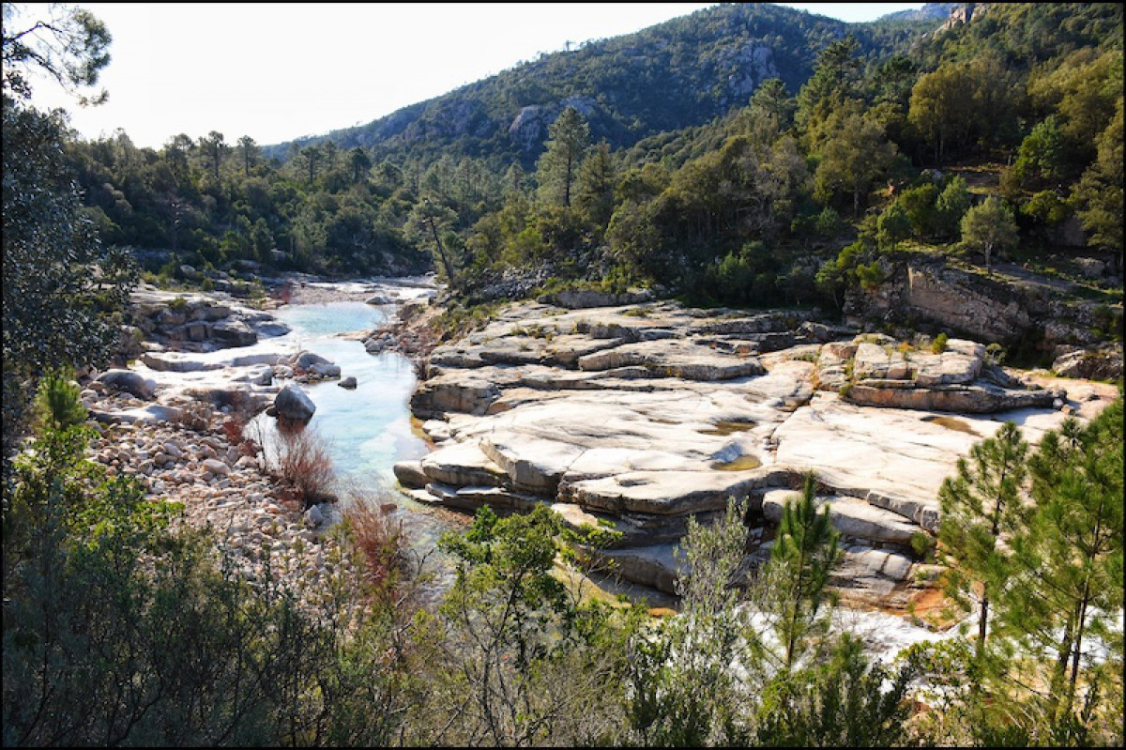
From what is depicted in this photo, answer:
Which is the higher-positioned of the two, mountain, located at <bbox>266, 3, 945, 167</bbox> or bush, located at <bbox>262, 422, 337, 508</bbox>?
mountain, located at <bbox>266, 3, 945, 167</bbox>

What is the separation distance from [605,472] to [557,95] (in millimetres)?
164883

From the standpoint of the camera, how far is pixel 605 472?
54.8 ft

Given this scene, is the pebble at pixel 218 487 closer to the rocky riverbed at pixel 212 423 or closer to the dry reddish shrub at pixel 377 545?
the rocky riverbed at pixel 212 423

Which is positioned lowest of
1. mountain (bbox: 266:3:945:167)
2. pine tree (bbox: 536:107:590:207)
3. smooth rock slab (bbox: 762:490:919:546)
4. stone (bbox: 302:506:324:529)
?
smooth rock slab (bbox: 762:490:919:546)

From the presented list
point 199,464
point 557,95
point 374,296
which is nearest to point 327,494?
point 199,464

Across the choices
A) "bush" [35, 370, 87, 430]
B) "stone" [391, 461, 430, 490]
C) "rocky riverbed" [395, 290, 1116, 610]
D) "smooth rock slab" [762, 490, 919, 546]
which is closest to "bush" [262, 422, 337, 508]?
"stone" [391, 461, 430, 490]

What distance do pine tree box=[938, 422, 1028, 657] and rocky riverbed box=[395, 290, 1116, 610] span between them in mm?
2959

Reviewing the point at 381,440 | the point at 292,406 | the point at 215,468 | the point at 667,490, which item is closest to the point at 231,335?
the point at 292,406

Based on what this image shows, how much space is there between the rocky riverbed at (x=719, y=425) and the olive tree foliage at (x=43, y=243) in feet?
32.6

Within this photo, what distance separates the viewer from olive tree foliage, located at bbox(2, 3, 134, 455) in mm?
7680

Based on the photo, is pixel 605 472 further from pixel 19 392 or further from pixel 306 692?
pixel 19 392

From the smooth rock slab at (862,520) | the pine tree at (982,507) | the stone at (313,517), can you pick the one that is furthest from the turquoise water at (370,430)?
the smooth rock slab at (862,520)

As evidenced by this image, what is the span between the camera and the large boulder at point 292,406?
25625mm

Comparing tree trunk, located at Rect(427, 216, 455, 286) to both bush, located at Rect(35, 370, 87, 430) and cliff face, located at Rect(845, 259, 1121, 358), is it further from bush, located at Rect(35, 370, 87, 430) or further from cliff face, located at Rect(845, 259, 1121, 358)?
bush, located at Rect(35, 370, 87, 430)
